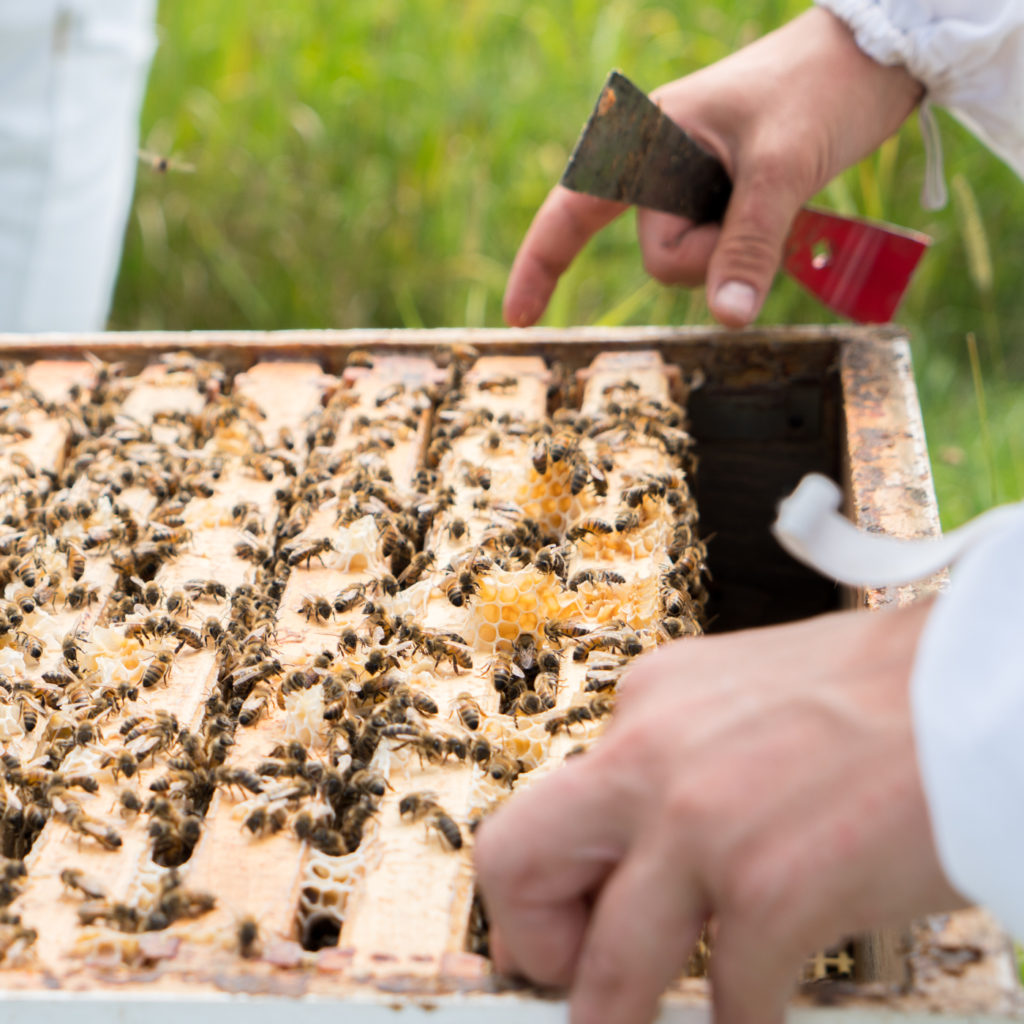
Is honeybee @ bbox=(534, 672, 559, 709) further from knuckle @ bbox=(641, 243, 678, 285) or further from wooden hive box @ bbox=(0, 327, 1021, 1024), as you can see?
knuckle @ bbox=(641, 243, 678, 285)

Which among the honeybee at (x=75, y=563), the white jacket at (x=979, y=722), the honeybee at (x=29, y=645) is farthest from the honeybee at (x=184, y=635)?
the white jacket at (x=979, y=722)

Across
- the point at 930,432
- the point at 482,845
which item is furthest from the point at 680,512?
the point at 930,432

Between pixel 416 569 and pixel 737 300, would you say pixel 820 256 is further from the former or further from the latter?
pixel 416 569

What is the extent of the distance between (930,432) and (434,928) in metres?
4.39

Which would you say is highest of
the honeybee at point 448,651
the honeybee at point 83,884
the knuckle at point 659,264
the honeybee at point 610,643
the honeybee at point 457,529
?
the knuckle at point 659,264

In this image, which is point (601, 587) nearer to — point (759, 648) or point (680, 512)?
point (680, 512)

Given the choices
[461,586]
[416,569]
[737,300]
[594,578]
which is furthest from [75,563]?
[737,300]

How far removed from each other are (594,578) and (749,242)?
4.16 feet

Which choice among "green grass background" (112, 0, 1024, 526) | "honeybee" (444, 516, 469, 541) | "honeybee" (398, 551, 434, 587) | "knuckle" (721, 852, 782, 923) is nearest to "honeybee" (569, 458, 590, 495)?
"honeybee" (444, 516, 469, 541)

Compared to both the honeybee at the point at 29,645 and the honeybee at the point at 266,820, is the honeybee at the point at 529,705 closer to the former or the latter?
the honeybee at the point at 266,820

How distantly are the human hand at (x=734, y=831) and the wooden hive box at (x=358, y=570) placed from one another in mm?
168

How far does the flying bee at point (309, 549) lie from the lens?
230cm

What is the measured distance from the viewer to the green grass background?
589cm

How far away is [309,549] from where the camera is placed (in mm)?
2297
